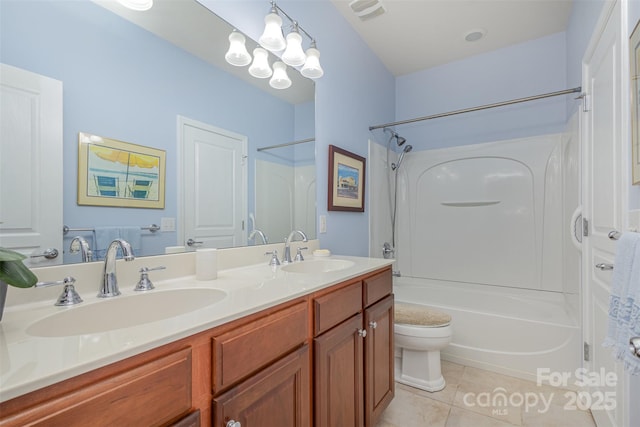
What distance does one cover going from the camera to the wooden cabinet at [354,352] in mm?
1078

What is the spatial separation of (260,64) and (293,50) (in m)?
0.20

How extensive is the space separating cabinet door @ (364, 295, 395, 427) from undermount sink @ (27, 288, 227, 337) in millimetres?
775

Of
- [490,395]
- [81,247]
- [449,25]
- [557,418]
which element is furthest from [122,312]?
[449,25]

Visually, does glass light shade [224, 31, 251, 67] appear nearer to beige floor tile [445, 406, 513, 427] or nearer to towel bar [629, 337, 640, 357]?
towel bar [629, 337, 640, 357]

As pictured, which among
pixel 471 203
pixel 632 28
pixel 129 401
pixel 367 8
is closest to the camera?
pixel 129 401

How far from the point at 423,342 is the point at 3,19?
2260mm

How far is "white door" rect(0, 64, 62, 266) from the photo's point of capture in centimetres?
79

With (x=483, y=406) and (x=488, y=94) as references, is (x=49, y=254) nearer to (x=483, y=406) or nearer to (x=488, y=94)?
(x=483, y=406)

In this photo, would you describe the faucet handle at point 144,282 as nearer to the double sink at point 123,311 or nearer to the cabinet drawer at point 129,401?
the double sink at point 123,311

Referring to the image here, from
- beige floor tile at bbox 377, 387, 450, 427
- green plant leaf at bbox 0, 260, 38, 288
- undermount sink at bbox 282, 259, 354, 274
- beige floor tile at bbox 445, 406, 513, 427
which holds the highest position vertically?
green plant leaf at bbox 0, 260, 38, 288

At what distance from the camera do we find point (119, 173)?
101 centimetres

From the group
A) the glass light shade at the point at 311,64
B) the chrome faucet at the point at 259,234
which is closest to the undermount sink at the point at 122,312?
the chrome faucet at the point at 259,234

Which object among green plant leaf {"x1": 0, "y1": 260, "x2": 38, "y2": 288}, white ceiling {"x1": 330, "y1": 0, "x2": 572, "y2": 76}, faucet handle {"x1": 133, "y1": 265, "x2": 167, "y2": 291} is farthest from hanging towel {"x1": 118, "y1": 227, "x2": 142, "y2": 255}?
white ceiling {"x1": 330, "y1": 0, "x2": 572, "y2": 76}

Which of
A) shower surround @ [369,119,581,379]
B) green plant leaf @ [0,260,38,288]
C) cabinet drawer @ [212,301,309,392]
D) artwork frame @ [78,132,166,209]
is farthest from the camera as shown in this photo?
shower surround @ [369,119,581,379]
